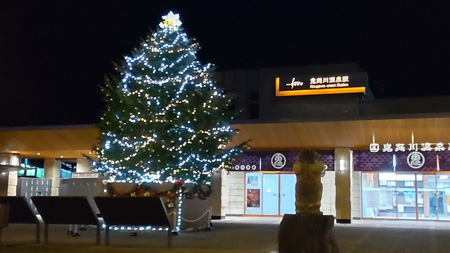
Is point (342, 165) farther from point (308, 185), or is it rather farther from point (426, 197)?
point (308, 185)

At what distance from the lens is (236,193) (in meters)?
26.0

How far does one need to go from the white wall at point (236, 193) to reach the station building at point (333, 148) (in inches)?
1.9

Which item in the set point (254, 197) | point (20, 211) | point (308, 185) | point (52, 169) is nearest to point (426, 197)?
point (254, 197)

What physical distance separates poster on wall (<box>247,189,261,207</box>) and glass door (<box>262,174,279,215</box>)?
11.0 inches

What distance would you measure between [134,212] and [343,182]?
13.5 metres

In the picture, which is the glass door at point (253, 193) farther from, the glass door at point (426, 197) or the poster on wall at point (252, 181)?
the glass door at point (426, 197)

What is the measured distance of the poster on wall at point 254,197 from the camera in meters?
25.7

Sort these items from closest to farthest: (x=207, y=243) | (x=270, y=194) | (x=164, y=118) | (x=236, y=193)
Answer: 1. (x=207, y=243)
2. (x=164, y=118)
3. (x=270, y=194)
4. (x=236, y=193)

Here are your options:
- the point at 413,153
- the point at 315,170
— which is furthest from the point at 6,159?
the point at 315,170

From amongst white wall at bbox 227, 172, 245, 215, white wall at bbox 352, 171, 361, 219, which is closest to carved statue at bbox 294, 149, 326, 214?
white wall at bbox 352, 171, 361, 219

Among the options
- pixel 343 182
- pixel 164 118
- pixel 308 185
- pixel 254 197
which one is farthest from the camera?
pixel 254 197

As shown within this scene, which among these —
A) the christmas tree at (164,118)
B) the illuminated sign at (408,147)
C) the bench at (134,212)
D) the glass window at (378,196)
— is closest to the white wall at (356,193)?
the glass window at (378,196)

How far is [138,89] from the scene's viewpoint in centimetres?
1734

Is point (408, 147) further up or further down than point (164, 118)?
further down
